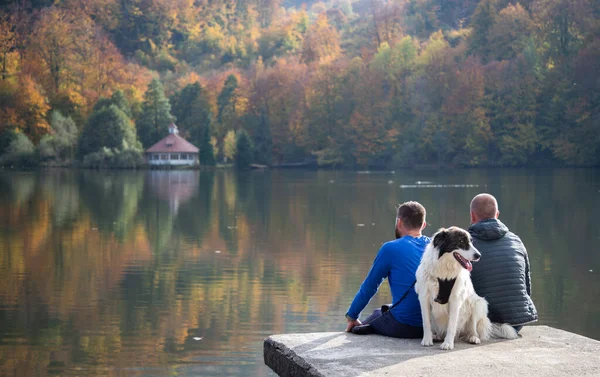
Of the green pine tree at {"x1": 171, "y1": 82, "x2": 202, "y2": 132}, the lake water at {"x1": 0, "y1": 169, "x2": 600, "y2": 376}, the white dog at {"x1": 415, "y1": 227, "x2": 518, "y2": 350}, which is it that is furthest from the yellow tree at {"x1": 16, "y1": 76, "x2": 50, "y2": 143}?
the white dog at {"x1": 415, "y1": 227, "x2": 518, "y2": 350}

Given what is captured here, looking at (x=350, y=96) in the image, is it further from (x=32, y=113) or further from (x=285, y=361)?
(x=285, y=361)

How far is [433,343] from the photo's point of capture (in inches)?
246

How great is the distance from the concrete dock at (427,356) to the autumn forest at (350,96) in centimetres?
5544

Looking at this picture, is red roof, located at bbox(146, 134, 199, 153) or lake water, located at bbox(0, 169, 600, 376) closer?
lake water, located at bbox(0, 169, 600, 376)

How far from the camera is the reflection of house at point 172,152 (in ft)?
250

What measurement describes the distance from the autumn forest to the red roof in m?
1.26

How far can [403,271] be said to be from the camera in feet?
20.8

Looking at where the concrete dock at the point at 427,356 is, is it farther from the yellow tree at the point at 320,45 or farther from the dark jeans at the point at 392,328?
the yellow tree at the point at 320,45

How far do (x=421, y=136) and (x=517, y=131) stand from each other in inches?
340

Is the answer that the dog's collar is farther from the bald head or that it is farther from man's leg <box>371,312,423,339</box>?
the bald head

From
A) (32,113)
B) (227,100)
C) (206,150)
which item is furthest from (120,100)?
(227,100)

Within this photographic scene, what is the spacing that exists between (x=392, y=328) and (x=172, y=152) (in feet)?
234

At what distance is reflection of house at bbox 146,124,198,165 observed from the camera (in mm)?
76125

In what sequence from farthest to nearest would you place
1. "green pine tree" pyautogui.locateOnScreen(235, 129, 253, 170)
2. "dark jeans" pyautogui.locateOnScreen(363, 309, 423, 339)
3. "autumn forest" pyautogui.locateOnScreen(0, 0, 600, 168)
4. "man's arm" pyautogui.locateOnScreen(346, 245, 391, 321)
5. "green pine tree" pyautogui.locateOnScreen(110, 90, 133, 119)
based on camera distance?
1. "green pine tree" pyautogui.locateOnScreen(110, 90, 133, 119)
2. "green pine tree" pyautogui.locateOnScreen(235, 129, 253, 170)
3. "autumn forest" pyautogui.locateOnScreen(0, 0, 600, 168)
4. "dark jeans" pyautogui.locateOnScreen(363, 309, 423, 339)
5. "man's arm" pyautogui.locateOnScreen(346, 245, 391, 321)
